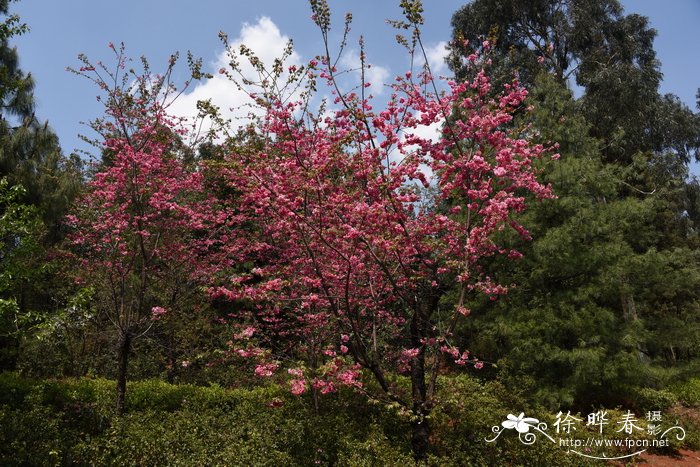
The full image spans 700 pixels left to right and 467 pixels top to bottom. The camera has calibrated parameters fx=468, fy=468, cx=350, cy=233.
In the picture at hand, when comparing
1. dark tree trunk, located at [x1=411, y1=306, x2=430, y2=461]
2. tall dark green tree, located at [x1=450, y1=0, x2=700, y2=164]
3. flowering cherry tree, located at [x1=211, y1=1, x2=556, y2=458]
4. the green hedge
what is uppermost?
tall dark green tree, located at [x1=450, y1=0, x2=700, y2=164]

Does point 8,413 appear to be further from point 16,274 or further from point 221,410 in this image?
point 221,410

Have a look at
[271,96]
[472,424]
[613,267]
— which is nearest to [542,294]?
[613,267]

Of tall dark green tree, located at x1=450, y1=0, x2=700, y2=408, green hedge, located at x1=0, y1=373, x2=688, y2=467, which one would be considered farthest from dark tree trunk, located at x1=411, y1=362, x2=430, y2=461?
tall dark green tree, located at x1=450, y1=0, x2=700, y2=408

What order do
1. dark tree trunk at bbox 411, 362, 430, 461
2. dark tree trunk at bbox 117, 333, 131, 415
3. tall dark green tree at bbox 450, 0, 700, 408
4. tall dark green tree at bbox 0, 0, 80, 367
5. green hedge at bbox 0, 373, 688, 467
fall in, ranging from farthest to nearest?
tall dark green tree at bbox 0, 0, 80, 367
tall dark green tree at bbox 450, 0, 700, 408
dark tree trunk at bbox 117, 333, 131, 415
dark tree trunk at bbox 411, 362, 430, 461
green hedge at bbox 0, 373, 688, 467

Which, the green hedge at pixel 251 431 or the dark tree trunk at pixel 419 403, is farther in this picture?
the dark tree trunk at pixel 419 403

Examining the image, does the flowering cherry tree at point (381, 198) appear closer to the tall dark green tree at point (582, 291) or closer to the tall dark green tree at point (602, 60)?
the tall dark green tree at point (582, 291)

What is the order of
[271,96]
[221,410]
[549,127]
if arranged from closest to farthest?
[271,96]
[221,410]
[549,127]

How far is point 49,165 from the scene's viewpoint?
43.4 feet

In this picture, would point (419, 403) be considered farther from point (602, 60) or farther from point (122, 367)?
point (602, 60)

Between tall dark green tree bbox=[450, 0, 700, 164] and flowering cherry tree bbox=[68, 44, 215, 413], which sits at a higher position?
tall dark green tree bbox=[450, 0, 700, 164]

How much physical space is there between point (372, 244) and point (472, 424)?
2908 millimetres

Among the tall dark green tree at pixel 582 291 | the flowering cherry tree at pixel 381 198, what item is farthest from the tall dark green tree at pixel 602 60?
the flowering cherry tree at pixel 381 198

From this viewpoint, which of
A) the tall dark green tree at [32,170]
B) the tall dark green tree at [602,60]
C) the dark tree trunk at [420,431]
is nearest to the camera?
the dark tree trunk at [420,431]

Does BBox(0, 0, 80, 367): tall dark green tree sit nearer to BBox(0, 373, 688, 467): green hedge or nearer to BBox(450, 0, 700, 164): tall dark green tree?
BBox(0, 373, 688, 467): green hedge
